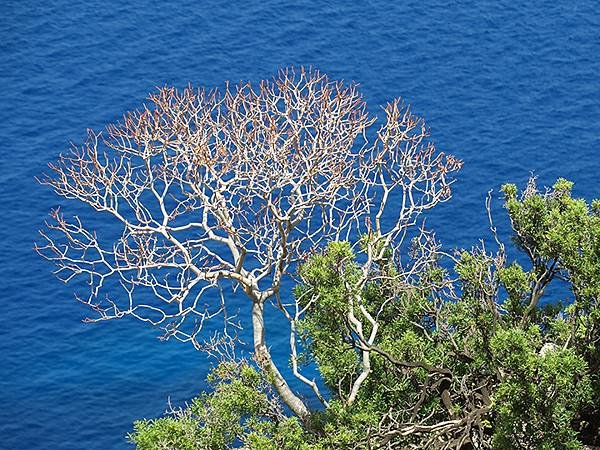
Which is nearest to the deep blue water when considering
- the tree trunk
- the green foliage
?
the tree trunk

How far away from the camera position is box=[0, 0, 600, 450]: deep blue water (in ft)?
154

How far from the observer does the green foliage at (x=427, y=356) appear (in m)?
27.8

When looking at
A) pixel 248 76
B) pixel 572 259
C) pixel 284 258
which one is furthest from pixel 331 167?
pixel 248 76

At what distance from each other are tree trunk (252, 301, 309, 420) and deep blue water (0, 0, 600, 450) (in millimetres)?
14227

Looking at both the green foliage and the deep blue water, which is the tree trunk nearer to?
the green foliage

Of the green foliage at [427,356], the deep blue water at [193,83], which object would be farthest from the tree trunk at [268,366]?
the deep blue water at [193,83]

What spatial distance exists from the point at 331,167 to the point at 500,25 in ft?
123

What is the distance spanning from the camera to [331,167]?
32.8m

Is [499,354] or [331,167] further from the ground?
[331,167]

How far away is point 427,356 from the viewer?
30.6 metres

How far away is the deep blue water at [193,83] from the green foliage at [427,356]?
15.9 metres

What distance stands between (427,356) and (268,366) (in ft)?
12.6

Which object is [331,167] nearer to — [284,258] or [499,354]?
[284,258]

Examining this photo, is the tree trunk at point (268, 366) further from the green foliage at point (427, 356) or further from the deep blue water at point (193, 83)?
the deep blue water at point (193, 83)
